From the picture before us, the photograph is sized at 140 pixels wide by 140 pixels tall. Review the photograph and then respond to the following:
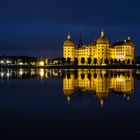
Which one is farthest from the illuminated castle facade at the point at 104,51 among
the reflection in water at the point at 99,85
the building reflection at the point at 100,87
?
the building reflection at the point at 100,87

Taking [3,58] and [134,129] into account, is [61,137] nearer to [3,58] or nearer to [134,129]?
[134,129]

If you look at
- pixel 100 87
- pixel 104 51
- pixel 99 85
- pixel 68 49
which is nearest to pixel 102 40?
pixel 104 51

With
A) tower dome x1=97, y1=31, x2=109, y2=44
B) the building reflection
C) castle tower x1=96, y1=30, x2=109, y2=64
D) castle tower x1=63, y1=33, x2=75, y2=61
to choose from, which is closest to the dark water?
the building reflection

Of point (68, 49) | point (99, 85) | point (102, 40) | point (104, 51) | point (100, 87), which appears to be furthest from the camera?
point (68, 49)

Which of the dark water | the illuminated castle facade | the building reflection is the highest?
the illuminated castle facade

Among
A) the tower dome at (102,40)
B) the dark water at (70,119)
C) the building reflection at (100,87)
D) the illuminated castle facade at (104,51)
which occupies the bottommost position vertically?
the dark water at (70,119)

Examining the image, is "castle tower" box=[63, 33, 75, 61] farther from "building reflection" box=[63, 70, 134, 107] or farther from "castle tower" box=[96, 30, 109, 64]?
"building reflection" box=[63, 70, 134, 107]

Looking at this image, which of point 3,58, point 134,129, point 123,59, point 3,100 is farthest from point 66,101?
point 3,58

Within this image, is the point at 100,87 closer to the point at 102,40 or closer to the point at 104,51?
the point at 104,51

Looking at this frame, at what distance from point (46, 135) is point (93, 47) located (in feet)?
335

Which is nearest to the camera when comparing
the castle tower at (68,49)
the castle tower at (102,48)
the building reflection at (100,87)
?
the building reflection at (100,87)

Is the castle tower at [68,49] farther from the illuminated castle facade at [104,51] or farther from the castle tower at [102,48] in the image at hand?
the castle tower at [102,48]

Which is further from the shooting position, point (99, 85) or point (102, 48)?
point (102, 48)

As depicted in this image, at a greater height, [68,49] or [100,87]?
[68,49]
